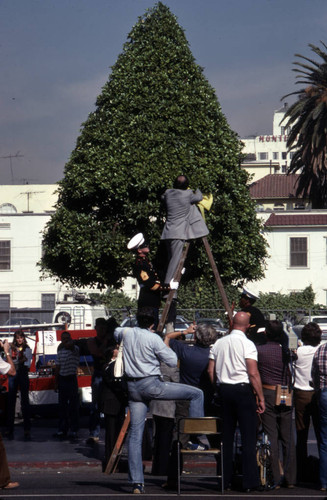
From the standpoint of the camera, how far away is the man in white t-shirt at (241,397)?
10797mm

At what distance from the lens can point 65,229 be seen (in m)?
32.8

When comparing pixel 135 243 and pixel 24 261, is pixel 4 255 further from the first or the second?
pixel 135 243

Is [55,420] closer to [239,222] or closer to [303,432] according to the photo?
[303,432]

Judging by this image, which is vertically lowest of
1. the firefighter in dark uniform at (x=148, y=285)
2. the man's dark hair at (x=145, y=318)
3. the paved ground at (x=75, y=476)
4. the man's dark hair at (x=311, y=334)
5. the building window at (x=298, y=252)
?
the paved ground at (x=75, y=476)

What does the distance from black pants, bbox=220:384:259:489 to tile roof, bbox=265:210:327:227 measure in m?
49.5

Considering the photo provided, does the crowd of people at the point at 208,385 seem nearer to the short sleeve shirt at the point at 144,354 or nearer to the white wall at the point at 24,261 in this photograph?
the short sleeve shirt at the point at 144,354

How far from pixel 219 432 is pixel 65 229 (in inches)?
890

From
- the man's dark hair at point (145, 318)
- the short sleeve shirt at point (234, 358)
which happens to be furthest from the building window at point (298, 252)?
the man's dark hair at point (145, 318)

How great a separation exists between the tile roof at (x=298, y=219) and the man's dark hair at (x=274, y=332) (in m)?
48.7

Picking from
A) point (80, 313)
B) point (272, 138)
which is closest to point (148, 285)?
point (80, 313)

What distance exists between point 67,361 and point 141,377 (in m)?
7.15

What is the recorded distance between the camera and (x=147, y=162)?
32.0 meters

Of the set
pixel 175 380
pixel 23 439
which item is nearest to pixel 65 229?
pixel 23 439

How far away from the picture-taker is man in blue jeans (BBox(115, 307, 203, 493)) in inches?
422
